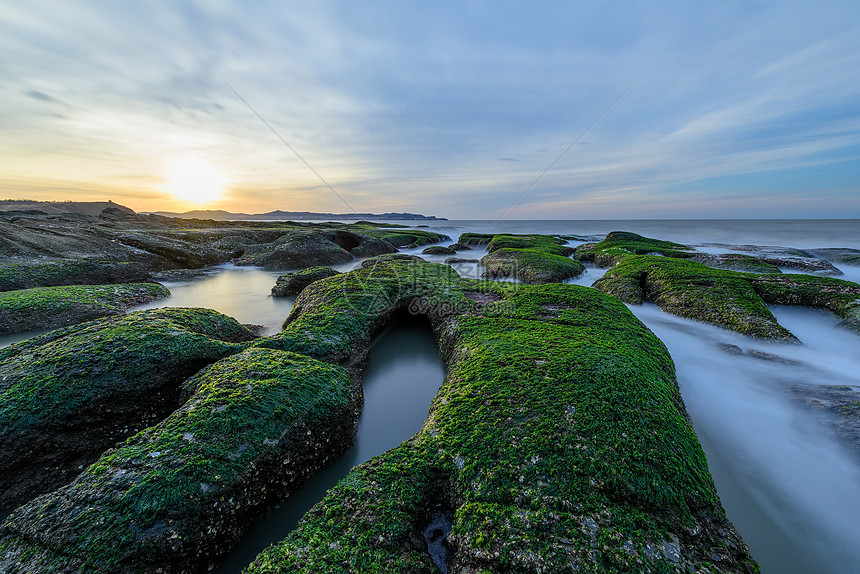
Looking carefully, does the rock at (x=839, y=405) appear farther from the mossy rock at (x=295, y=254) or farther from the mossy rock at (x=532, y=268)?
the mossy rock at (x=295, y=254)

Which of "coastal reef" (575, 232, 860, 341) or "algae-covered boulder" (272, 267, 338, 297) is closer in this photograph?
"coastal reef" (575, 232, 860, 341)

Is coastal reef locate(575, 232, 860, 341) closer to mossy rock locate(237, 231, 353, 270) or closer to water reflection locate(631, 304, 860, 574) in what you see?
water reflection locate(631, 304, 860, 574)

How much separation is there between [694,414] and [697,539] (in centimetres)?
343

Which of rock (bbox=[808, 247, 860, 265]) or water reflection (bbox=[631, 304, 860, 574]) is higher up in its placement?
rock (bbox=[808, 247, 860, 265])

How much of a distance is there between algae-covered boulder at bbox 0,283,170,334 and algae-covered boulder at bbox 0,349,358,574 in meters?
6.93

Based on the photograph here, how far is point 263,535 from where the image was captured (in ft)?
10.3

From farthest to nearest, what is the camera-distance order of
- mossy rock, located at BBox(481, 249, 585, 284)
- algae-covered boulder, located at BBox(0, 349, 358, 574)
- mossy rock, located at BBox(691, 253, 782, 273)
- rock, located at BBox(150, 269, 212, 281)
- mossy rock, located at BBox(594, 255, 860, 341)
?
mossy rock, located at BBox(691, 253, 782, 273) < rock, located at BBox(150, 269, 212, 281) < mossy rock, located at BBox(481, 249, 585, 284) < mossy rock, located at BBox(594, 255, 860, 341) < algae-covered boulder, located at BBox(0, 349, 358, 574)

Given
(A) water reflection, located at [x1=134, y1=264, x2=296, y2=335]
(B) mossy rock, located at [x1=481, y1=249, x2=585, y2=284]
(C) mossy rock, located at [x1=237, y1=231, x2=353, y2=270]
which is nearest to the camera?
(A) water reflection, located at [x1=134, y1=264, x2=296, y2=335]

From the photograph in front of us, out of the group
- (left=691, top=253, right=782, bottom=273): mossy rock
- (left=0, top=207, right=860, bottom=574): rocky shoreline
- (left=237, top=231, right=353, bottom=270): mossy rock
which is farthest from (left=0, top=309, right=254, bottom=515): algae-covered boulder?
(left=691, top=253, right=782, bottom=273): mossy rock

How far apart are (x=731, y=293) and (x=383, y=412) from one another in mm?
10544

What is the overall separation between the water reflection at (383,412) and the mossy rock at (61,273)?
1263 cm

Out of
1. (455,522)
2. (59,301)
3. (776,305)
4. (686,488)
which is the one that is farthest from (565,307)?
(59,301)

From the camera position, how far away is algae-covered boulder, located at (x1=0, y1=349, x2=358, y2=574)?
8.09 feet

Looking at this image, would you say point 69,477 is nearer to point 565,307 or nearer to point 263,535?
point 263,535
